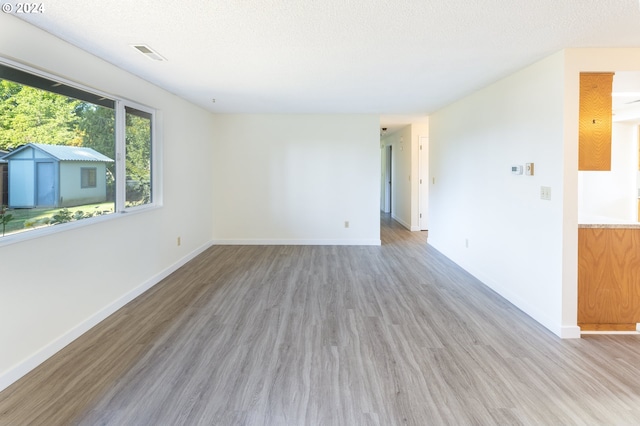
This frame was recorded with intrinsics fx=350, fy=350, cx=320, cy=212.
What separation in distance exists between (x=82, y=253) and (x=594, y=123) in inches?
177

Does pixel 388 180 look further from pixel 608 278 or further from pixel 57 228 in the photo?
pixel 57 228

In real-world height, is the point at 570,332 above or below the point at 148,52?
below

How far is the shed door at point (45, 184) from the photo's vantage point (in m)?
2.56

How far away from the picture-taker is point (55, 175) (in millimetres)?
2725

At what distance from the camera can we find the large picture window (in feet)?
7.56

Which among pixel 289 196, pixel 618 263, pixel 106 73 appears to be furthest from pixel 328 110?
pixel 618 263

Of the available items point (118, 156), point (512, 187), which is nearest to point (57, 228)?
point (118, 156)

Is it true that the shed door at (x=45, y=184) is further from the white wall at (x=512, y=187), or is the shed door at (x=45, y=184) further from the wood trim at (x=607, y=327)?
the wood trim at (x=607, y=327)

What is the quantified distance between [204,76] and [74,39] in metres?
1.26

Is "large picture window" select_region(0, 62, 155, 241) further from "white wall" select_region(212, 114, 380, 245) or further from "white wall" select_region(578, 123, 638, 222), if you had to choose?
"white wall" select_region(578, 123, 638, 222)

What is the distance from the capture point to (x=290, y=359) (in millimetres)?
2510

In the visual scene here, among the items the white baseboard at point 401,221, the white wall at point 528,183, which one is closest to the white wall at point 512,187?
the white wall at point 528,183

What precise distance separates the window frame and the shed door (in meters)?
0.20

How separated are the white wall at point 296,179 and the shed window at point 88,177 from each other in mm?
3311
